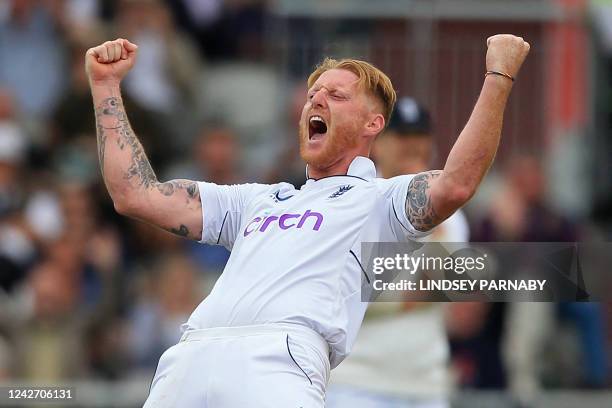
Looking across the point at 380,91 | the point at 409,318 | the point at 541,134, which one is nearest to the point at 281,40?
the point at 541,134

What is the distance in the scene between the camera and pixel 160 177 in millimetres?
11906

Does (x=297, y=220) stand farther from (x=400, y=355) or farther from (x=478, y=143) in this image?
(x=400, y=355)

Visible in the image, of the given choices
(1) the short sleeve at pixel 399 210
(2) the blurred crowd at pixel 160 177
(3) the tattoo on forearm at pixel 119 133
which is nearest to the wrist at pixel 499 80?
(1) the short sleeve at pixel 399 210

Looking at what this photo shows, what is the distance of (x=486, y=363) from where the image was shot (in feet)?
35.0

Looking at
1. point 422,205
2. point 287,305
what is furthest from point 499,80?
point 287,305

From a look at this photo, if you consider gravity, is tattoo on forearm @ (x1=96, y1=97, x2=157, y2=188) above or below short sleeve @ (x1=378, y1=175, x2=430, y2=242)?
above

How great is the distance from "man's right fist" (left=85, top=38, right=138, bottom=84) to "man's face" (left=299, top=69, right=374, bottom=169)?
2.73 ft

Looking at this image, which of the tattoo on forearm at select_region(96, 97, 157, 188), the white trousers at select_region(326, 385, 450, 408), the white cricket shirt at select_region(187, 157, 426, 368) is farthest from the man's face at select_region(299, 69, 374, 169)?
the white trousers at select_region(326, 385, 450, 408)

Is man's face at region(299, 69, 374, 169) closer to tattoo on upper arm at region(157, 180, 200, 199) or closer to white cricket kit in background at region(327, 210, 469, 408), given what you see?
tattoo on upper arm at region(157, 180, 200, 199)

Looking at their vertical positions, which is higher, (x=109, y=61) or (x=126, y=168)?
(x=109, y=61)

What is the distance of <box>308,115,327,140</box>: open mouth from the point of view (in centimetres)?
589

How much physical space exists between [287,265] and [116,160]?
97cm

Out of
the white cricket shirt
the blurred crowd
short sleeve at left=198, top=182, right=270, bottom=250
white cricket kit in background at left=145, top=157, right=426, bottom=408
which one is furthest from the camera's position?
the blurred crowd

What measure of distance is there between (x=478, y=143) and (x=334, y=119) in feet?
2.80
